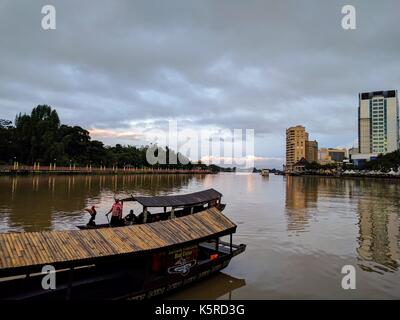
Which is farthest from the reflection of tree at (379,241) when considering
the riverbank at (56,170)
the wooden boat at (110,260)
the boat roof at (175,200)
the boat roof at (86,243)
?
the riverbank at (56,170)

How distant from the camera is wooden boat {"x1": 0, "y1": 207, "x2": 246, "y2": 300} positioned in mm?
8578

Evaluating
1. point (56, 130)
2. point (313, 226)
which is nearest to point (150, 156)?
point (56, 130)

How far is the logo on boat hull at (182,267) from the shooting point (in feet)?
38.2

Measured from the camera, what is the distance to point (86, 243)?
31.8ft

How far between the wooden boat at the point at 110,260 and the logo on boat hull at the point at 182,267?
0.03 meters

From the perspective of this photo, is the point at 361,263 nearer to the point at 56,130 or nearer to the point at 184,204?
the point at 184,204

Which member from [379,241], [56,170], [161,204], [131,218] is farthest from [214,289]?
[56,170]

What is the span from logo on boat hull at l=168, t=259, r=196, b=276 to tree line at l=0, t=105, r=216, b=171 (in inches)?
3782

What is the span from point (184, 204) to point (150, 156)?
507 ft

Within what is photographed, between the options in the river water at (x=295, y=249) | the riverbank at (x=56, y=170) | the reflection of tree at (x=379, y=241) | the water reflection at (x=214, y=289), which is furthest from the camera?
the riverbank at (x=56, y=170)

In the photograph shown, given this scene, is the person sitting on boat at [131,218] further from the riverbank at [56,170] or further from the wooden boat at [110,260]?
the riverbank at [56,170]

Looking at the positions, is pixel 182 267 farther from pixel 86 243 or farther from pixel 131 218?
pixel 131 218

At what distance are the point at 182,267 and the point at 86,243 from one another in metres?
3.92
